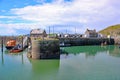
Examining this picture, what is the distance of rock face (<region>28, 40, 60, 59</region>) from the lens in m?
33.2

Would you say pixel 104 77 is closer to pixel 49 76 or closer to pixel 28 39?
pixel 49 76

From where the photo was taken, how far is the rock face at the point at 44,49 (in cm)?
3325

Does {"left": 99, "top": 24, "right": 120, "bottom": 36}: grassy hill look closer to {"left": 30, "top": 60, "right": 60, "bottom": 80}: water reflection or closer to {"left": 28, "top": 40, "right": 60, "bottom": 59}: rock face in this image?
{"left": 28, "top": 40, "right": 60, "bottom": 59}: rock face

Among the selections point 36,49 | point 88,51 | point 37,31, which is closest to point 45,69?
point 36,49

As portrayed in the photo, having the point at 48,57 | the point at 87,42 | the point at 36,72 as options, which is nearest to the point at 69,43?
the point at 87,42

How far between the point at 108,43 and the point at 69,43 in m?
17.2

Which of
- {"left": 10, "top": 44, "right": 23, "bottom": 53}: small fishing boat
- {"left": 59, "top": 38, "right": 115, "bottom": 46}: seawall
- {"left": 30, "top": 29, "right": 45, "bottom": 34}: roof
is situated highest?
{"left": 30, "top": 29, "right": 45, "bottom": 34}: roof

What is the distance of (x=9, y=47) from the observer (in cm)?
5047

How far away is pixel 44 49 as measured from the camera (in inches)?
1316

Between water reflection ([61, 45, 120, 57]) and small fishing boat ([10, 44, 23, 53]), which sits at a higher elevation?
small fishing boat ([10, 44, 23, 53])

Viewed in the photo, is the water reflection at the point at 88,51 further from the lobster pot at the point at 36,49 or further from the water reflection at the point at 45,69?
the water reflection at the point at 45,69

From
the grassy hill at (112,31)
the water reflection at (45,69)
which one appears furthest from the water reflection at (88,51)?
the grassy hill at (112,31)

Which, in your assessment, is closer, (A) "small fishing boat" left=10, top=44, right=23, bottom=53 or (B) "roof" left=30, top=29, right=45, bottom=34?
(A) "small fishing boat" left=10, top=44, right=23, bottom=53

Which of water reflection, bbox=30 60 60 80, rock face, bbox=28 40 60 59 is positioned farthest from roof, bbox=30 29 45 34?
water reflection, bbox=30 60 60 80
